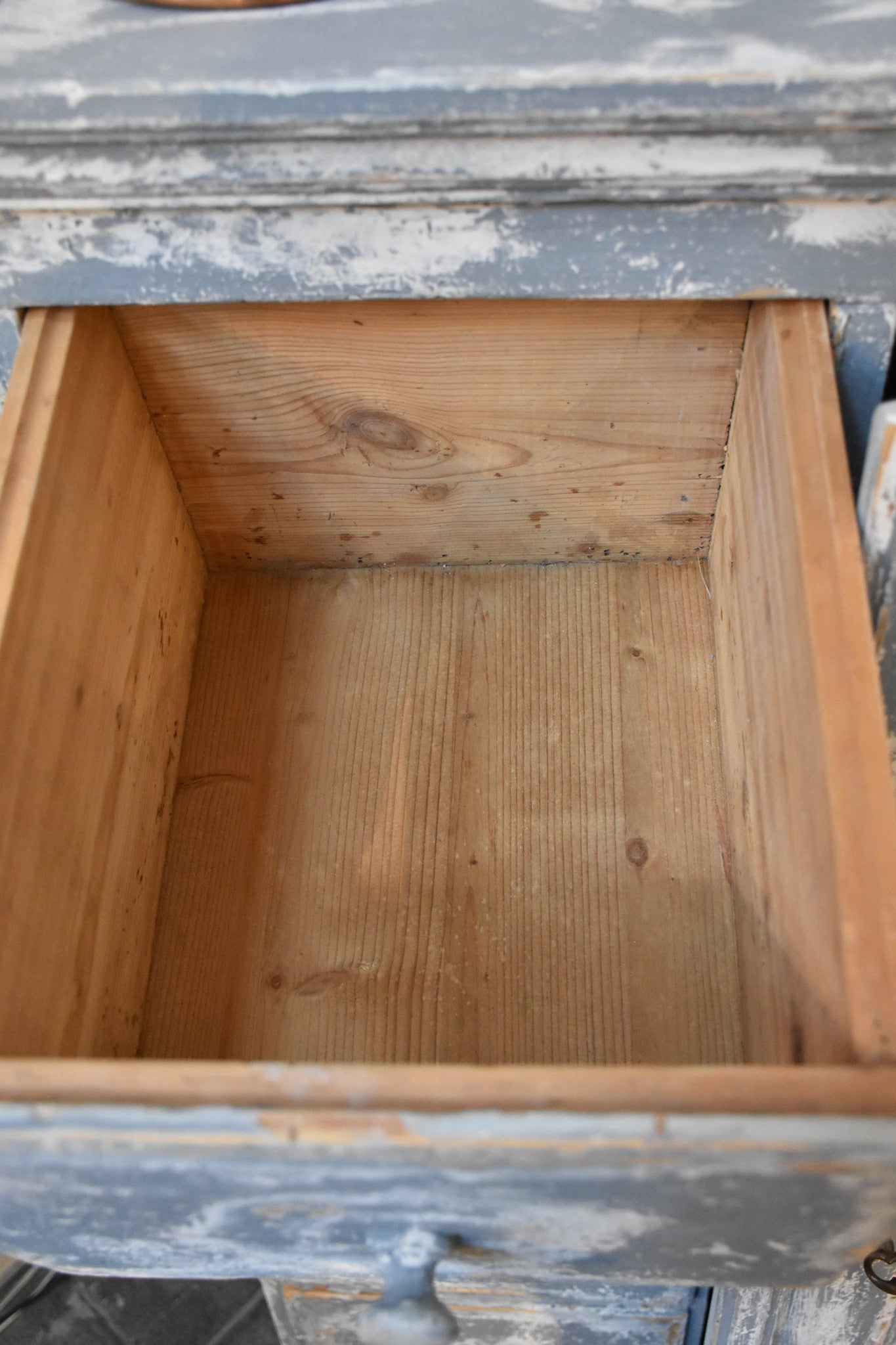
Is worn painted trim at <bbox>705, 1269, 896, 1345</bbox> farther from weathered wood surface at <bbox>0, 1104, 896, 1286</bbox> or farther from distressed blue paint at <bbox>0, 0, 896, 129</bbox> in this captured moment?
distressed blue paint at <bbox>0, 0, 896, 129</bbox>

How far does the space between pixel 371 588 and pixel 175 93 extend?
0.44m

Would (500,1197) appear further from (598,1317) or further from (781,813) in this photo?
(598,1317)

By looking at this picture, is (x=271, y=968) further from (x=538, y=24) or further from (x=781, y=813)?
(x=538, y=24)

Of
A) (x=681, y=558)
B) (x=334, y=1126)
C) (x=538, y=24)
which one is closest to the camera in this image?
(x=334, y=1126)

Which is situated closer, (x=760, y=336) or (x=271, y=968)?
(x=760, y=336)

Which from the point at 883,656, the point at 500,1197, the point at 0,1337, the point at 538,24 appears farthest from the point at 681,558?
the point at 0,1337

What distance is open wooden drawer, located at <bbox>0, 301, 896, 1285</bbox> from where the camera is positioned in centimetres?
61

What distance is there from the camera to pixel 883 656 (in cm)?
62

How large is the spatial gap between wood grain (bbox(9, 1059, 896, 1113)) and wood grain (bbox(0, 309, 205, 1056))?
16 centimetres

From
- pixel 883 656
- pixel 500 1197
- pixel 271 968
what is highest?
pixel 883 656

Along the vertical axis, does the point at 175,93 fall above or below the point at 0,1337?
above

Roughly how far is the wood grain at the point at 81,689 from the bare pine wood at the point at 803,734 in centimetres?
41

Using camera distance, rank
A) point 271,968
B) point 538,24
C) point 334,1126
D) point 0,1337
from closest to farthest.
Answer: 1. point 334,1126
2. point 538,24
3. point 271,968
4. point 0,1337

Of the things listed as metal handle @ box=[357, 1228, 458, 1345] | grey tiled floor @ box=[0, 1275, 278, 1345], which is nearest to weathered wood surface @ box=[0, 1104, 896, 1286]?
metal handle @ box=[357, 1228, 458, 1345]
